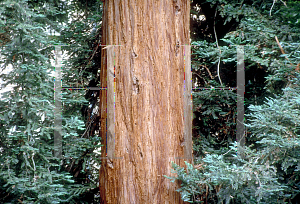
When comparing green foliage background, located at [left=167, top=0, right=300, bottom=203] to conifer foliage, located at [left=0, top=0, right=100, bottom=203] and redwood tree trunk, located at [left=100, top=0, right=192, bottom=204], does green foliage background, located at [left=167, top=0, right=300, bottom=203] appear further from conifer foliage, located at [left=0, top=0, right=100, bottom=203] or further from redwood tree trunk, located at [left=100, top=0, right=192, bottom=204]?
conifer foliage, located at [left=0, top=0, right=100, bottom=203]

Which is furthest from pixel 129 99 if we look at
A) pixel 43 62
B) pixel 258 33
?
pixel 258 33

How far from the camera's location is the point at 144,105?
7.13 ft

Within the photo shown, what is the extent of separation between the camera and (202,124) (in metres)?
3.03

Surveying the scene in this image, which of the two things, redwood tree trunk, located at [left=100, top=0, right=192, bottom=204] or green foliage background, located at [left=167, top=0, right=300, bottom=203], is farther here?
redwood tree trunk, located at [left=100, top=0, right=192, bottom=204]

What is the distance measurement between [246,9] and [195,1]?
69 centimetres

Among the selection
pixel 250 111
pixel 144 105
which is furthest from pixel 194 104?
pixel 144 105

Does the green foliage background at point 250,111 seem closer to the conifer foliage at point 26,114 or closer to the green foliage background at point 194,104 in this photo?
the green foliage background at point 194,104

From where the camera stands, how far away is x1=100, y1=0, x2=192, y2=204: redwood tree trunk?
216 cm

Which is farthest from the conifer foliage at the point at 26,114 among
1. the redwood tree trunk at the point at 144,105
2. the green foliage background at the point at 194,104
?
the redwood tree trunk at the point at 144,105

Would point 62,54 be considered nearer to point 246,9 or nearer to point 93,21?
point 93,21

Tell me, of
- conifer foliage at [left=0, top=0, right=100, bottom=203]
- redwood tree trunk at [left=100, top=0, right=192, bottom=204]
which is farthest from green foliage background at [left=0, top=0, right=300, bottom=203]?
redwood tree trunk at [left=100, top=0, right=192, bottom=204]

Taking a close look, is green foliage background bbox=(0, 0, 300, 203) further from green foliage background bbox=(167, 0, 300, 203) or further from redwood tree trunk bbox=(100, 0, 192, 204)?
redwood tree trunk bbox=(100, 0, 192, 204)

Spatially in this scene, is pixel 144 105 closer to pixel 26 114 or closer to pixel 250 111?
pixel 26 114

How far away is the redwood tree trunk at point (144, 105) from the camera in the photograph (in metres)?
2.16
